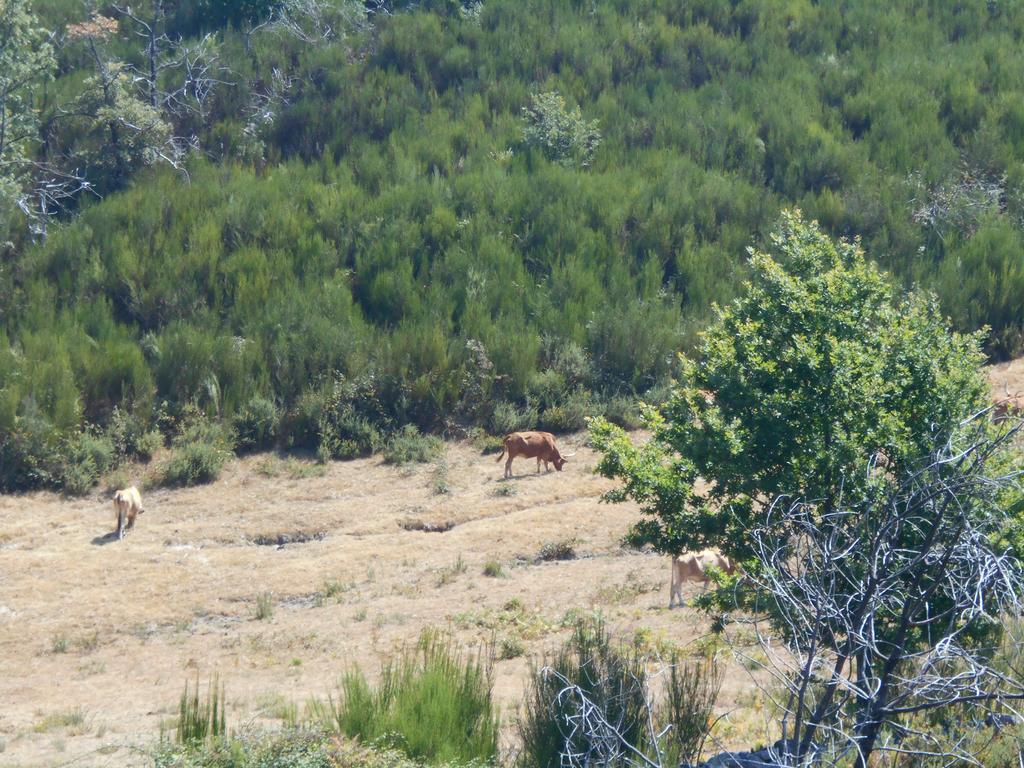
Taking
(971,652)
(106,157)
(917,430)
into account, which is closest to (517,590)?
(917,430)

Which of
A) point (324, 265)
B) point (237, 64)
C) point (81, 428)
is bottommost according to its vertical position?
point (81, 428)

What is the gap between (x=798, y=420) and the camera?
9289mm

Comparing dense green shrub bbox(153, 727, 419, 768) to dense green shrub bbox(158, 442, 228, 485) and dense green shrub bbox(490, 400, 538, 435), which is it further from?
dense green shrub bbox(490, 400, 538, 435)

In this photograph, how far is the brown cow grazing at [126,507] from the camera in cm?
1505

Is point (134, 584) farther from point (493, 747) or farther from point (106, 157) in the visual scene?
point (106, 157)

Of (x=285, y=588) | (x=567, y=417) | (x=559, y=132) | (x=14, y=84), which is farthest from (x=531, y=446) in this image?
(x=14, y=84)

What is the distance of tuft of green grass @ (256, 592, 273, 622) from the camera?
12977mm

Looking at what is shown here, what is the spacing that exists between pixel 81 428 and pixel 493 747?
11.0m

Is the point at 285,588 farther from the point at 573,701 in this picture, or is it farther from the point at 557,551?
the point at 573,701

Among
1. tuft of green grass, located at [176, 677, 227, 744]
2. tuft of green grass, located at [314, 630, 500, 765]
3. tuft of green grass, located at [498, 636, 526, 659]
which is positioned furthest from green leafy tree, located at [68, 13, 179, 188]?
tuft of green grass, located at [314, 630, 500, 765]

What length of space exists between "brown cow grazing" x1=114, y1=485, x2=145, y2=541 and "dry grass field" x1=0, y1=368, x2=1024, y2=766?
210mm

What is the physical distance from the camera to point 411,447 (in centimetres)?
1759

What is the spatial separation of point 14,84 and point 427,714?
16.5 m

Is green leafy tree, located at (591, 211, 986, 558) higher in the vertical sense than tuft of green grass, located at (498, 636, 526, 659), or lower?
higher
